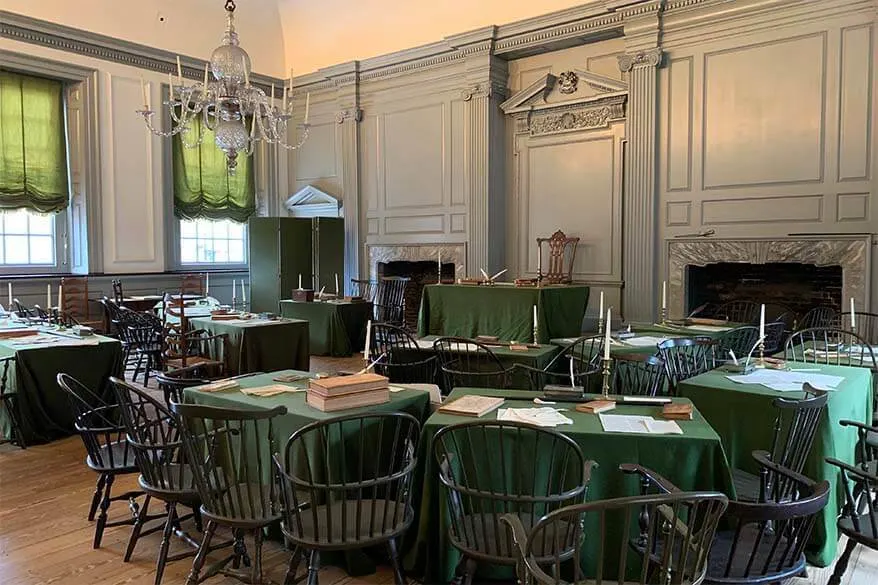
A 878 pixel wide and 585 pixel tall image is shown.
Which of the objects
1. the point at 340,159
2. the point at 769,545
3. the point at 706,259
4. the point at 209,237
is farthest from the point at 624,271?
the point at 209,237

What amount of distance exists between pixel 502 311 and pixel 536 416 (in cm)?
343

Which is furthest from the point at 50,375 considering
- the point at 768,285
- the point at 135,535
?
the point at 768,285

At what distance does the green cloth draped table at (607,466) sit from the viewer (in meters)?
2.44

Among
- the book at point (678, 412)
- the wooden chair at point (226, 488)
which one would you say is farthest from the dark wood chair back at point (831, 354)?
the wooden chair at point (226, 488)

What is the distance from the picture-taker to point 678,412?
2.76 meters

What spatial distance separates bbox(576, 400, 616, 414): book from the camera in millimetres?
2861

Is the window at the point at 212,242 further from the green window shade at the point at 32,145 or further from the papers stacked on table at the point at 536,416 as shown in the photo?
the papers stacked on table at the point at 536,416

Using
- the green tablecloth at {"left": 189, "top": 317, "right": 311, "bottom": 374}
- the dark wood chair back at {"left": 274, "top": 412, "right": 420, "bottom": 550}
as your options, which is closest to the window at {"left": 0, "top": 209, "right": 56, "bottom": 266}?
the green tablecloth at {"left": 189, "top": 317, "right": 311, "bottom": 374}

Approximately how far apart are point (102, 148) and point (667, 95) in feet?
24.9

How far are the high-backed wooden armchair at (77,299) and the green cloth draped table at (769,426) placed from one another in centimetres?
782

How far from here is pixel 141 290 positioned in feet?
31.9

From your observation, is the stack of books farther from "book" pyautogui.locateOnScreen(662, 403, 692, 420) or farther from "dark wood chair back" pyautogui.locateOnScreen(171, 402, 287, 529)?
"book" pyautogui.locateOnScreen(662, 403, 692, 420)

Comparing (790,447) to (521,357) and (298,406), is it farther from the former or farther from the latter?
(521,357)

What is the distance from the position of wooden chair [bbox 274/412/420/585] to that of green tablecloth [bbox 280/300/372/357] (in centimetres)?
528
